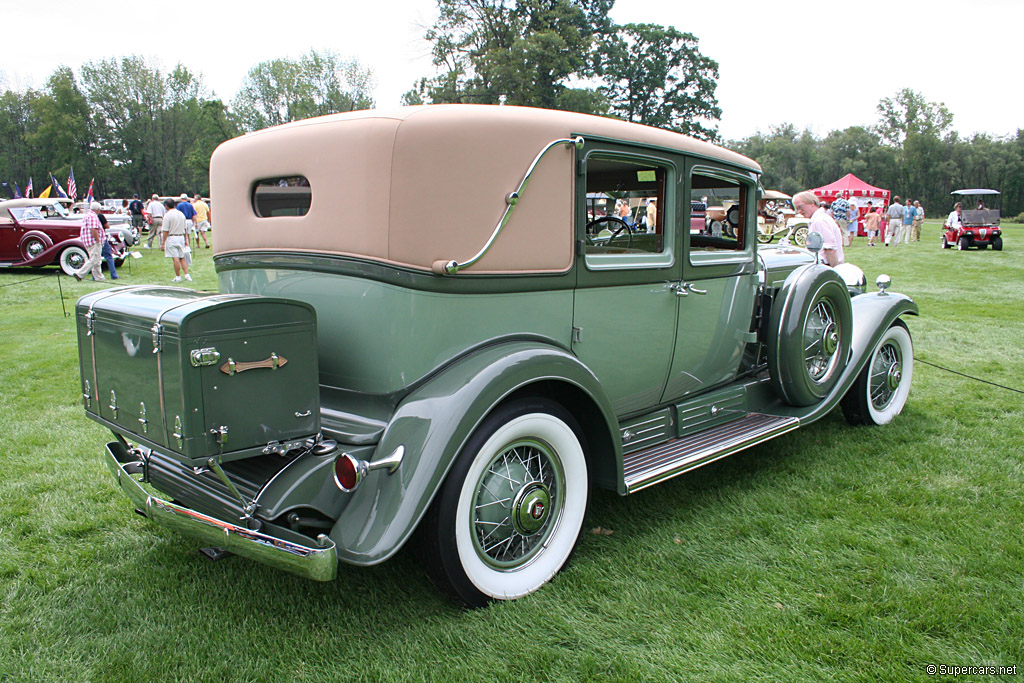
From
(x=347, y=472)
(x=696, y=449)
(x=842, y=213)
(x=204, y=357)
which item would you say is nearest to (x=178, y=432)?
(x=204, y=357)

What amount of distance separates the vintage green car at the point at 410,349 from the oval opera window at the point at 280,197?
16 mm

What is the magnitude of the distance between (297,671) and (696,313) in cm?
253

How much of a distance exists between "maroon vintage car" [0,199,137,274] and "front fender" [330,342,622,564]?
1546 cm

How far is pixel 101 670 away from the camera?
2.30m

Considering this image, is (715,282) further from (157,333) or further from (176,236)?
(176,236)

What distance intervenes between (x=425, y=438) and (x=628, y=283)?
134 centimetres

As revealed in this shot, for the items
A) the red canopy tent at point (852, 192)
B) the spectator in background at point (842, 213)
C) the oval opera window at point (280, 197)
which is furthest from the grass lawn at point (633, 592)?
the red canopy tent at point (852, 192)

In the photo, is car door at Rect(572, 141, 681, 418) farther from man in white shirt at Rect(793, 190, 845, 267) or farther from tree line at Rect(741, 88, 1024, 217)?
tree line at Rect(741, 88, 1024, 217)

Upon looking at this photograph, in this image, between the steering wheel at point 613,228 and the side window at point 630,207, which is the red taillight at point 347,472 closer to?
the side window at point 630,207

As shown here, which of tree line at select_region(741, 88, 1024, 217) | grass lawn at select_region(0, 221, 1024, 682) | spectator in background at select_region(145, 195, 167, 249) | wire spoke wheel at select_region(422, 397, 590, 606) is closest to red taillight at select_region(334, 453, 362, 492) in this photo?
wire spoke wheel at select_region(422, 397, 590, 606)

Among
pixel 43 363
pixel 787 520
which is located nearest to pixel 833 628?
pixel 787 520

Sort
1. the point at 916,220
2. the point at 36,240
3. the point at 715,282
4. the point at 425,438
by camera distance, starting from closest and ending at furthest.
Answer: the point at 425,438 < the point at 715,282 < the point at 36,240 < the point at 916,220

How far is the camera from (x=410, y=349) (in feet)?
8.52

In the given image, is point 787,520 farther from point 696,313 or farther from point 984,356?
point 984,356
